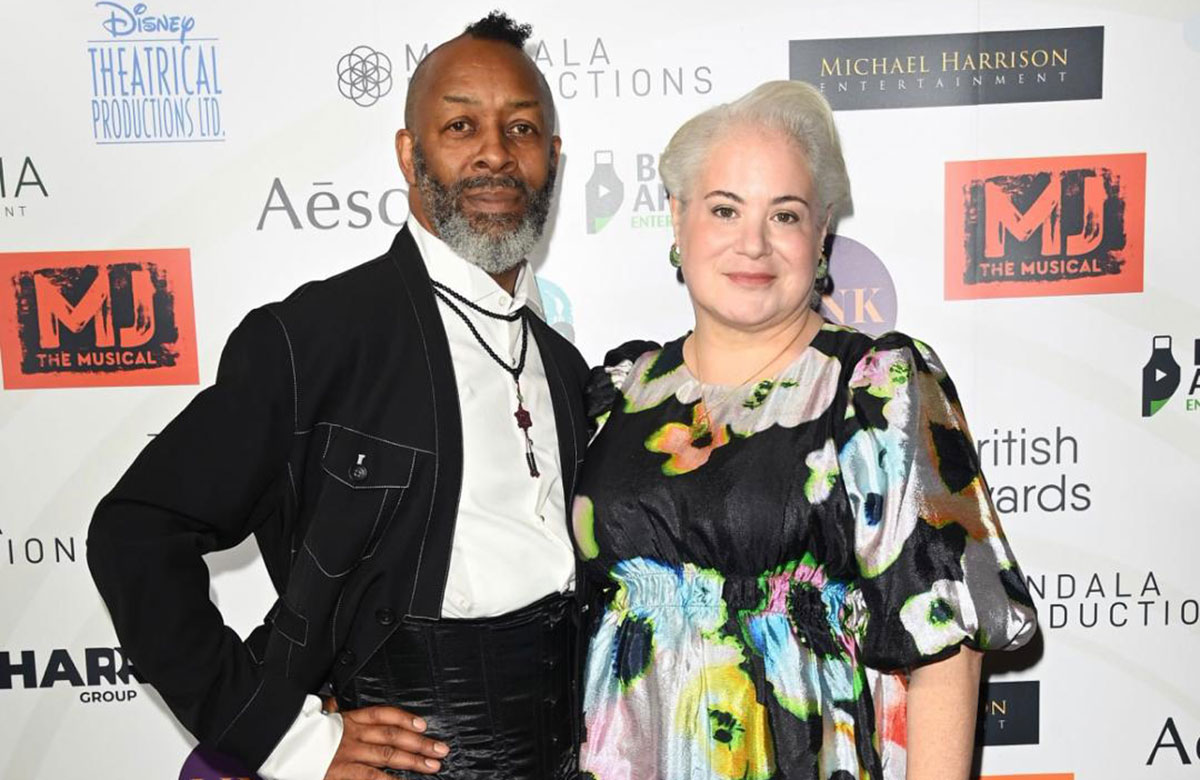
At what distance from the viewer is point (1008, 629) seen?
1.49 meters

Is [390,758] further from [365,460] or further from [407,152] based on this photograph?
[407,152]

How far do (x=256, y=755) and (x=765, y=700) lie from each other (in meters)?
0.79

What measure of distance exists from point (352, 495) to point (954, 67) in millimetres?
1846

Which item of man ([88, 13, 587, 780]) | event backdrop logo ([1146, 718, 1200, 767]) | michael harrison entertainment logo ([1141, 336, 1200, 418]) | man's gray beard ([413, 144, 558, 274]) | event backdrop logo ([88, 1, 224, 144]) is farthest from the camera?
event backdrop logo ([1146, 718, 1200, 767])

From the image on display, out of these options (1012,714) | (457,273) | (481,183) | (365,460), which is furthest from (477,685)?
(1012,714)

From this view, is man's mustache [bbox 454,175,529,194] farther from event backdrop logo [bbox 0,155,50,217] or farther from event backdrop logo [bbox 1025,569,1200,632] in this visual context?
event backdrop logo [bbox 1025,569,1200,632]

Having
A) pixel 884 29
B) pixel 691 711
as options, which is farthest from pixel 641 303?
pixel 691 711

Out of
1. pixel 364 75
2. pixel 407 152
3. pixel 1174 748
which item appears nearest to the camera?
pixel 407 152

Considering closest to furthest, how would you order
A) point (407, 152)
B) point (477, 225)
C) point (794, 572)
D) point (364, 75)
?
point (794, 572)
point (477, 225)
point (407, 152)
point (364, 75)

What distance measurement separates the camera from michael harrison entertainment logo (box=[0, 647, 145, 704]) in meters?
2.77

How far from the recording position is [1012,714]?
282 centimetres

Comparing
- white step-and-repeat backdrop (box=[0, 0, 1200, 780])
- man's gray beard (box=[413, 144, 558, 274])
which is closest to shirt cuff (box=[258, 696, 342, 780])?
man's gray beard (box=[413, 144, 558, 274])

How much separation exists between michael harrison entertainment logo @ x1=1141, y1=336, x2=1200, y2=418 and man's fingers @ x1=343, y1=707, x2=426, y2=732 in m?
2.03

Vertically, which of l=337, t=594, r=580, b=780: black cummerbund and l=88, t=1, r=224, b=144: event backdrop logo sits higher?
l=88, t=1, r=224, b=144: event backdrop logo
